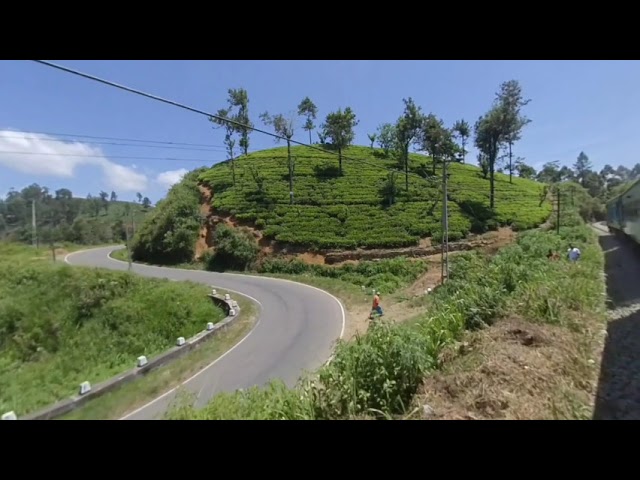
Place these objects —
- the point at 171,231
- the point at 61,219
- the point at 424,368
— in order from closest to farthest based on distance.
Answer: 1. the point at 424,368
2. the point at 171,231
3. the point at 61,219

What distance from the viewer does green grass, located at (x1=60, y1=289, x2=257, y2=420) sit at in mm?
4266

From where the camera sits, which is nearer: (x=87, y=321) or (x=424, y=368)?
(x=424, y=368)

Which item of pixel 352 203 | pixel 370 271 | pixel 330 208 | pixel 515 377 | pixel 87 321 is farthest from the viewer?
pixel 352 203

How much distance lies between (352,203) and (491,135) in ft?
42.7

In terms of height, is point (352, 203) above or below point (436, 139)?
below

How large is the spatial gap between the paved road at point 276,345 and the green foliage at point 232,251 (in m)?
5.43

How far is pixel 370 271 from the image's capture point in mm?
19422

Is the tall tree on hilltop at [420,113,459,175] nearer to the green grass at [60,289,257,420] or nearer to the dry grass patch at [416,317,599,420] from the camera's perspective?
the green grass at [60,289,257,420]

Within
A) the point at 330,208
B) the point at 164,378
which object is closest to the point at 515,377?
the point at 164,378

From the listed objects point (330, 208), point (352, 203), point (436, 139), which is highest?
point (436, 139)

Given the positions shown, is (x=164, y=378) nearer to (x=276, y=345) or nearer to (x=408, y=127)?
(x=276, y=345)

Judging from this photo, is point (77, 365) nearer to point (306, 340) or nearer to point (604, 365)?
point (306, 340)

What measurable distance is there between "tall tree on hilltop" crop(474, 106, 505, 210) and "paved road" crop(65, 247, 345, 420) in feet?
70.2
